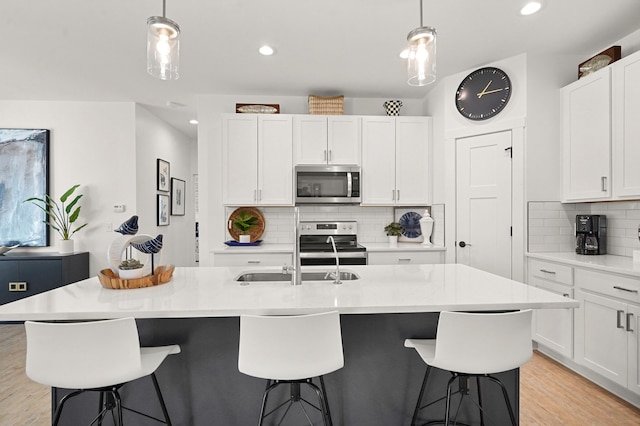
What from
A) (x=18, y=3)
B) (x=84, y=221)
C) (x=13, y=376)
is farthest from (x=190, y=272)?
(x=84, y=221)

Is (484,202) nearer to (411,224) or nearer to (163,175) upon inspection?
(411,224)

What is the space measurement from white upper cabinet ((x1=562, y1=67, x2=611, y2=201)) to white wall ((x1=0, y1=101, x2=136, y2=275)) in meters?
4.67

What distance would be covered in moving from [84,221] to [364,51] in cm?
386

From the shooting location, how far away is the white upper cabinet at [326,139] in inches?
156

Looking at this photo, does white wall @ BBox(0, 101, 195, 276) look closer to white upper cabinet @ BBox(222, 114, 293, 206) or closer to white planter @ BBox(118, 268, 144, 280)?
white upper cabinet @ BBox(222, 114, 293, 206)

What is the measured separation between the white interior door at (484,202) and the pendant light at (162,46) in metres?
2.84

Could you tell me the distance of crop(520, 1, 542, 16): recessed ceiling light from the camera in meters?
2.44

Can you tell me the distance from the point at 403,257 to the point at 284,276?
Result: 1.90m

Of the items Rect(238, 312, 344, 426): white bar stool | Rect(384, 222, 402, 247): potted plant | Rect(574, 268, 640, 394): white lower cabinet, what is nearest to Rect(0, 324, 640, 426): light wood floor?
Rect(574, 268, 640, 394): white lower cabinet

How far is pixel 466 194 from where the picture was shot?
361cm

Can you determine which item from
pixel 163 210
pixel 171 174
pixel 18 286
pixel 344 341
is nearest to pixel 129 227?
pixel 344 341

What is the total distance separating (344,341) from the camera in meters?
1.77

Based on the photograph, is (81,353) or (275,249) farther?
(275,249)

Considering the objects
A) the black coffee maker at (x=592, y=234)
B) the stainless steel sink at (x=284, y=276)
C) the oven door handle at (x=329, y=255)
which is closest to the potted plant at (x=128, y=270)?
the stainless steel sink at (x=284, y=276)
